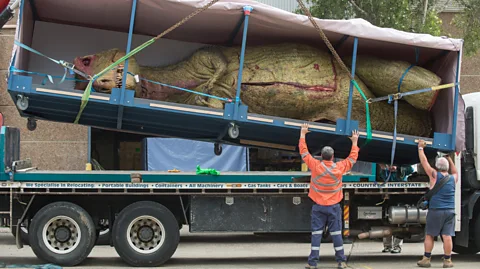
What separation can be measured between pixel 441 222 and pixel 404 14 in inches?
253

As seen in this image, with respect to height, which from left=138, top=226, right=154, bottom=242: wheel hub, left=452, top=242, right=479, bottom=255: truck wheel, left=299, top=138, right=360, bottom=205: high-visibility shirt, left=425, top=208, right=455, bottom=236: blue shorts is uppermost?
left=299, top=138, right=360, bottom=205: high-visibility shirt

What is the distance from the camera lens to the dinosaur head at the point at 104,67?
9.33m

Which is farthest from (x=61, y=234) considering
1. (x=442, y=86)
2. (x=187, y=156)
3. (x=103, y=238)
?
(x=187, y=156)

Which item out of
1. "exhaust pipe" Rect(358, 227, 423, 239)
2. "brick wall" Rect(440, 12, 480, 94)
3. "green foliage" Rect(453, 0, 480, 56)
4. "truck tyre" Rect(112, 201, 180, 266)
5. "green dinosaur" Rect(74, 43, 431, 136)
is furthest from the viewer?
"brick wall" Rect(440, 12, 480, 94)

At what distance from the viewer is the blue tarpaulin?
17672mm

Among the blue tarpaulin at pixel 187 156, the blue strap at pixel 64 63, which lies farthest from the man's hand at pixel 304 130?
the blue tarpaulin at pixel 187 156

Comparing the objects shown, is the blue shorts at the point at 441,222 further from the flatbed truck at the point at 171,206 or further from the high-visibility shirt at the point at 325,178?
the high-visibility shirt at the point at 325,178

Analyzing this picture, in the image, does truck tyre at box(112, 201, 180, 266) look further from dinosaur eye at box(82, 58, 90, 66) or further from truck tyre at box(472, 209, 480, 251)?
truck tyre at box(472, 209, 480, 251)

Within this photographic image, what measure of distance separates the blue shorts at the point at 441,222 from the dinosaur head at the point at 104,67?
4.56m

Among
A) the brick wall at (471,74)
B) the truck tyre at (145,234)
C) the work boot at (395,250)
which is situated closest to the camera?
the truck tyre at (145,234)

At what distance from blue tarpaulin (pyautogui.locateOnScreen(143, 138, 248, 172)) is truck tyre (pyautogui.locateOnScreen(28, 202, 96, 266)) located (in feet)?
25.9

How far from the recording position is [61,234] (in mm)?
9688

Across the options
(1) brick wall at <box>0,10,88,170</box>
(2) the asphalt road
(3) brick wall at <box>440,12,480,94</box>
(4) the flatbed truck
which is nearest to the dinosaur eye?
(4) the flatbed truck

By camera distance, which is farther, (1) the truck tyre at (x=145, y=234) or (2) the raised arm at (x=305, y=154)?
(1) the truck tyre at (x=145, y=234)
